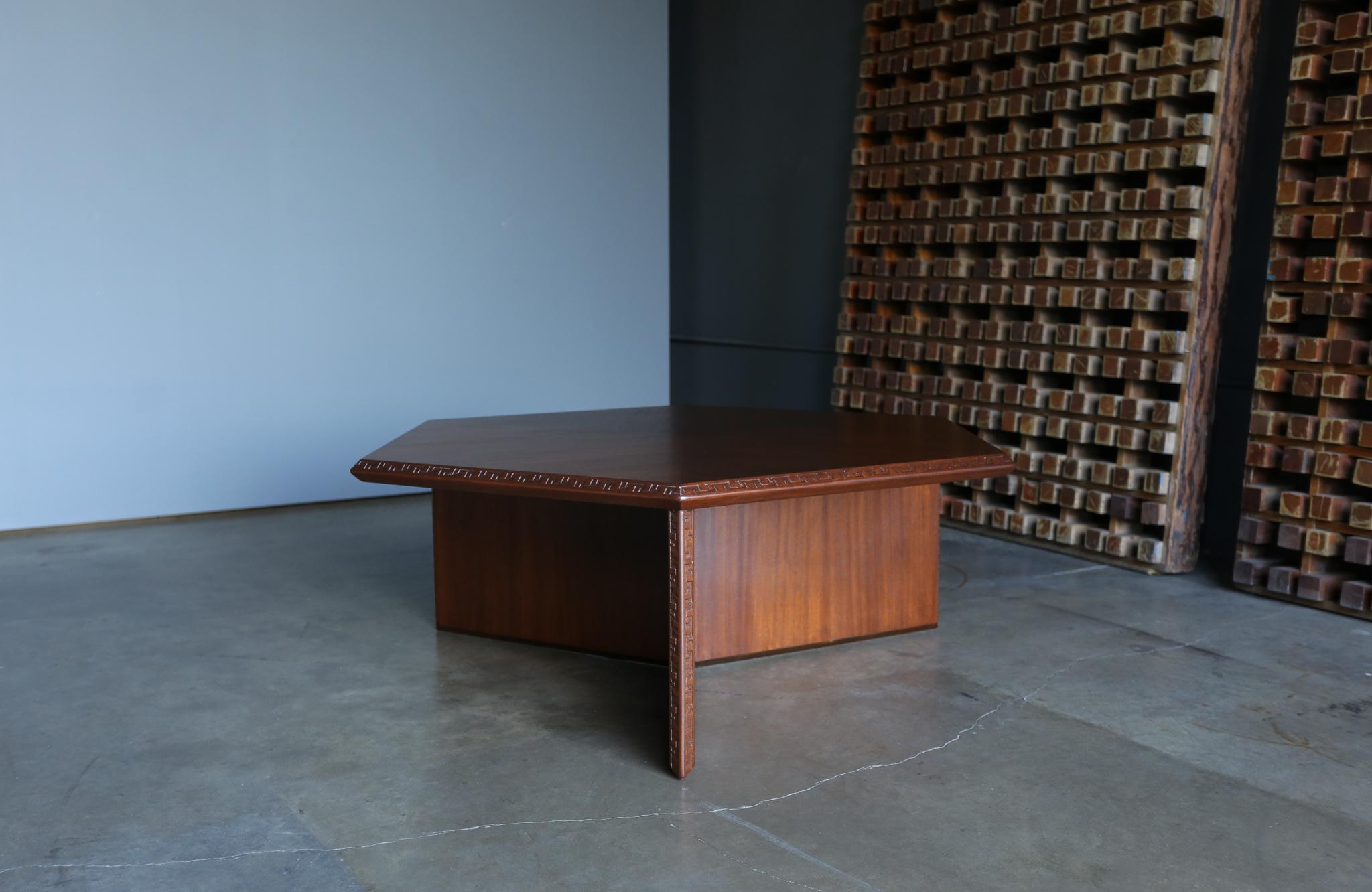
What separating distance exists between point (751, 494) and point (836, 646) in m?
1.17

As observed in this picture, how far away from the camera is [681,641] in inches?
104

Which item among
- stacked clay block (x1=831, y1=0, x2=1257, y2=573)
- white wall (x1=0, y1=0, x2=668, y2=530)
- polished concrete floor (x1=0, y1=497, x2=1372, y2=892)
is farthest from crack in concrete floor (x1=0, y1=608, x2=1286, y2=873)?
white wall (x1=0, y1=0, x2=668, y2=530)


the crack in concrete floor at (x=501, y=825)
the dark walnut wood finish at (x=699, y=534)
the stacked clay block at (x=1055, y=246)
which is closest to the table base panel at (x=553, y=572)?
the dark walnut wood finish at (x=699, y=534)

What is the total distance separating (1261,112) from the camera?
4.69m

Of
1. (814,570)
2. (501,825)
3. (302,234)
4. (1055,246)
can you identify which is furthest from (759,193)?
(501,825)

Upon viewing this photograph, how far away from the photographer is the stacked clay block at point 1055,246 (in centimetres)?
446

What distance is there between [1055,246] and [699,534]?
8.44 feet

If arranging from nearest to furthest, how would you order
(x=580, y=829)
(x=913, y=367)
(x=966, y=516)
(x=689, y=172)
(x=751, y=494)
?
1. (x=580, y=829)
2. (x=751, y=494)
3. (x=966, y=516)
4. (x=913, y=367)
5. (x=689, y=172)

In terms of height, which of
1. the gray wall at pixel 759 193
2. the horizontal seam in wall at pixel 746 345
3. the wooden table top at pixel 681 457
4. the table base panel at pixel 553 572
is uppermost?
the gray wall at pixel 759 193

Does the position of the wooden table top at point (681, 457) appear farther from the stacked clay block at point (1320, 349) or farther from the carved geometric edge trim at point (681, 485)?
the stacked clay block at point (1320, 349)

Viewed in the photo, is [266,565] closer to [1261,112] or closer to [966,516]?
[966,516]

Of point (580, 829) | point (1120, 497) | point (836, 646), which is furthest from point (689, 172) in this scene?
point (580, 829)

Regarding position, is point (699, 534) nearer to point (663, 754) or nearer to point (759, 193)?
Result: point (663, 754)

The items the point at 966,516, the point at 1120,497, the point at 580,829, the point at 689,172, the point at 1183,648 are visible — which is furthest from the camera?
the point at 689,172
